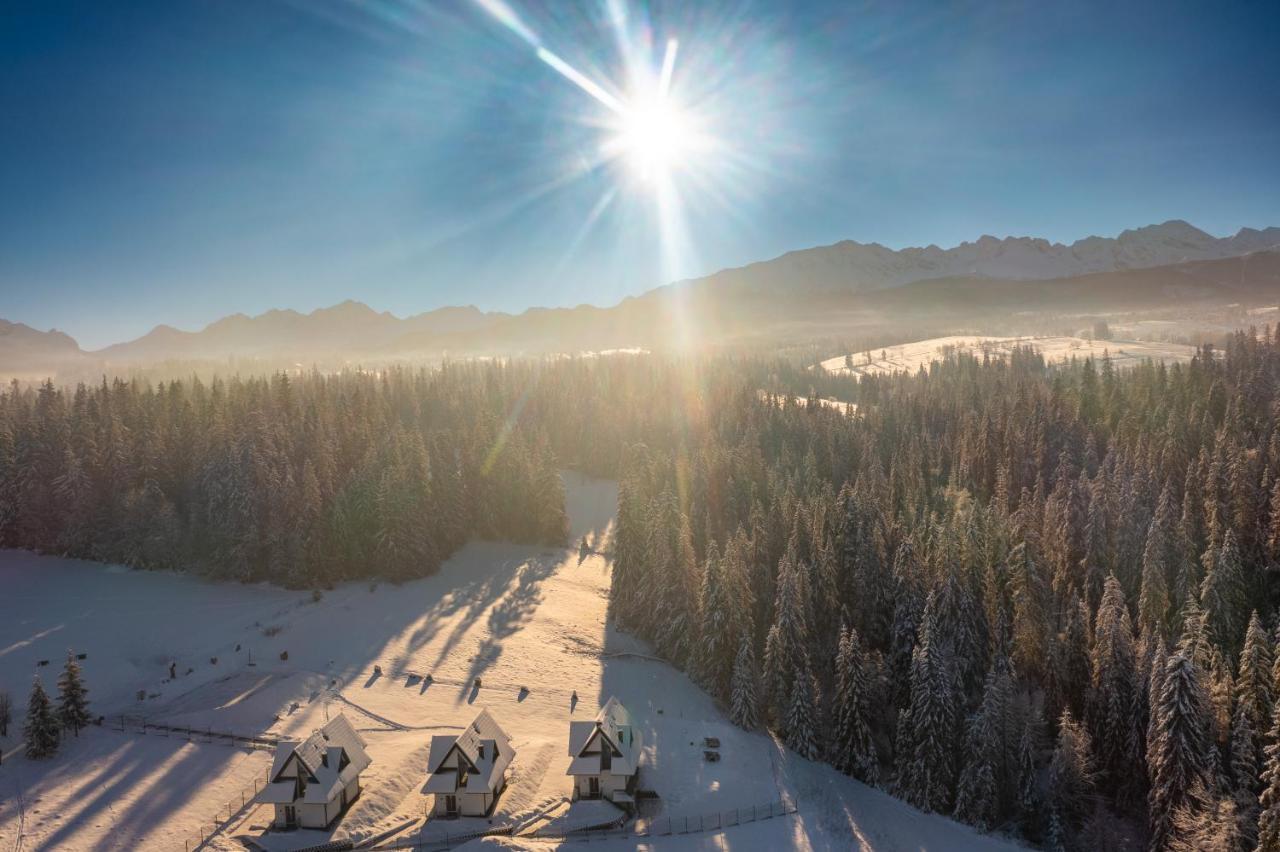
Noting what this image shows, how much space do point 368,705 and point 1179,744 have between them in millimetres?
50305

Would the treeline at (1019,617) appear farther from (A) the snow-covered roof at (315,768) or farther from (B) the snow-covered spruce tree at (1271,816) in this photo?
(A) the snow-covered roof at (315,768)

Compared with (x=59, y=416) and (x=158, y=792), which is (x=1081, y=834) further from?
(x=59, y=416)

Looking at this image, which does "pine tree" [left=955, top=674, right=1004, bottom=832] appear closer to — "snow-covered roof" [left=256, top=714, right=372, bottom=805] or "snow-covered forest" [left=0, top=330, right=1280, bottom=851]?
"snow-covered forest" [left=0, top=330, right=1280, bottom=851]

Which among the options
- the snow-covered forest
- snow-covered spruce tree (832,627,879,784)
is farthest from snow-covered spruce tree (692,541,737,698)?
snow-covered spruce tree (832,627,879,784)

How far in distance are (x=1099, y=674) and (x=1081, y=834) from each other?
9.50m

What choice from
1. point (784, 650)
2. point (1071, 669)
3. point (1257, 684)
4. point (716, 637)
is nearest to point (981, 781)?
point (1071, 669)

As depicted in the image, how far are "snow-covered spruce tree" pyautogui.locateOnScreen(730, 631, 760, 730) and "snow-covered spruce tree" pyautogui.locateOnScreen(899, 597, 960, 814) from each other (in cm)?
1099

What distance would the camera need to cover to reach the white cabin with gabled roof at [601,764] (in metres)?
37.4

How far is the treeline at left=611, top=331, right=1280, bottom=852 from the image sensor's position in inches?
1399

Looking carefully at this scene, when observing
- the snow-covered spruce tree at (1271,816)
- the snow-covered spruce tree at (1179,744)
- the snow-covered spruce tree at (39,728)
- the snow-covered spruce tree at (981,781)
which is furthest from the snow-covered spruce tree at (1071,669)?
the snow-covered spruce tree at (39,728)

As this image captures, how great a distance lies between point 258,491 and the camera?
71.9 metres

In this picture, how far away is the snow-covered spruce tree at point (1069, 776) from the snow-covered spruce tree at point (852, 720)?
10326 millimetres

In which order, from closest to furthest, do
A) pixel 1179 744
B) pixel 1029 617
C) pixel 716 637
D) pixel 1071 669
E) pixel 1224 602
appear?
1. pixel 1179 744
2. pixel 1224 602
3. pixel 1071 669
4. pixel 1029 617
5. pixel 716 637

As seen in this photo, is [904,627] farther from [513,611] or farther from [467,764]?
[513,611]
